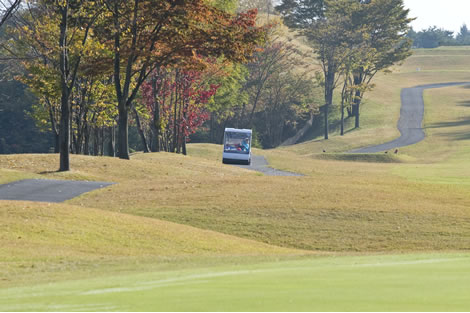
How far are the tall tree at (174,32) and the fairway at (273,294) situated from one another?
1265 inches

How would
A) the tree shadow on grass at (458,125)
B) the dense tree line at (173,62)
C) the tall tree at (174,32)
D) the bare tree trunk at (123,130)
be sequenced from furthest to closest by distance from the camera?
the tree shadow on grass at (458,125)
the bare tree trunk at (123,130)
the tall tree at (174,32)
the dense tree line at (173,62)

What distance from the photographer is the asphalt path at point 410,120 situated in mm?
86625

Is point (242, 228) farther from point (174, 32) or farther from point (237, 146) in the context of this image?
point (237, 146)

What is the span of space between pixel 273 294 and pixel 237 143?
4926 centimetres

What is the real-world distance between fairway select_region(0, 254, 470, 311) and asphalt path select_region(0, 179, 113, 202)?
18392mm

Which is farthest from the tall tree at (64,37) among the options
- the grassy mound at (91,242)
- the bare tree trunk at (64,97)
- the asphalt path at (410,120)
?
the asphalt path at (410,120)

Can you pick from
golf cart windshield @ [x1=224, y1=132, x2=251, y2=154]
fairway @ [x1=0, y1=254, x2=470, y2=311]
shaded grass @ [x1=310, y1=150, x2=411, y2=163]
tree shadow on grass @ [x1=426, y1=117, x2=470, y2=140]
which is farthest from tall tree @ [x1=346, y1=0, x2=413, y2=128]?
fairway @ [x1=0, y1=254, x2=470, y2=311]

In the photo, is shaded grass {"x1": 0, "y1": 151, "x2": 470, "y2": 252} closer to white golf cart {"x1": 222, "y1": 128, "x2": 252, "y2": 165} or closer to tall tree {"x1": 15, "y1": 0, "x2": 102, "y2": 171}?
tall tree {"x1": 15, "y1": 0, "x2": 102, "y2": 171}

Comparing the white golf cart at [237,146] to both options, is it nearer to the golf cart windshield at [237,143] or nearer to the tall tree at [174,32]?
the golf cart windshield at [237,143]

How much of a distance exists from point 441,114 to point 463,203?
83429 mm

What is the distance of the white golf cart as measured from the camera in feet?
187

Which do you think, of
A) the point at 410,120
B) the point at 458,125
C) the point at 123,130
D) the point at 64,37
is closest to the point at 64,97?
the point at 64,37

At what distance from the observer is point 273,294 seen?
25.8 ft

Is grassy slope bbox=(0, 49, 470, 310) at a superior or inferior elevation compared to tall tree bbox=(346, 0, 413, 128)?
inferior
